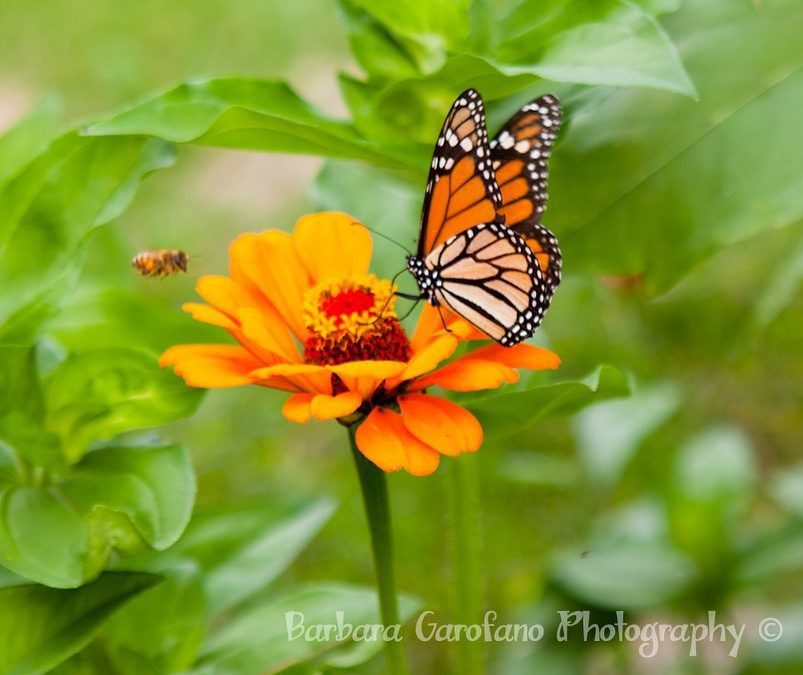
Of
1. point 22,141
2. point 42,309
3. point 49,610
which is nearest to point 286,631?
point 49,610

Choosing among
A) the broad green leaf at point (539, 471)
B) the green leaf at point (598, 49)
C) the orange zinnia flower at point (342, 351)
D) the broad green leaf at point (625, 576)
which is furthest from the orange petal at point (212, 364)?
the broad green leaf at point (539, 471)

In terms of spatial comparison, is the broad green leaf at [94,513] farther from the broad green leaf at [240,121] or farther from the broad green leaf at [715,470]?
the broad green leaf at [715,470]

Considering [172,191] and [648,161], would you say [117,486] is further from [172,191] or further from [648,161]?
[172,191]

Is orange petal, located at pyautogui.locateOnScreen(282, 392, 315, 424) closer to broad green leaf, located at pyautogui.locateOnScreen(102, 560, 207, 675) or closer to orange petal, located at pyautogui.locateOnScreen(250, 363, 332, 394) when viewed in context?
orange petal, located at pyautogui.locateOnScreen(250, 363, 332, 394)

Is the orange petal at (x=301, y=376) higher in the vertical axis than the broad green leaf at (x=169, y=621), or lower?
higher

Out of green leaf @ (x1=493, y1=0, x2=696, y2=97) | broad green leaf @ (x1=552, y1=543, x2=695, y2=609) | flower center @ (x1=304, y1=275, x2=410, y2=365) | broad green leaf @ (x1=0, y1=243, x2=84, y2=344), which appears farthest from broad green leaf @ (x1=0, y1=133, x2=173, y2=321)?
broad green leaf @ (x1=552, y1=543, x2=695, y2=609)

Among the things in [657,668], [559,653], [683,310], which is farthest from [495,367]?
[683,310]
